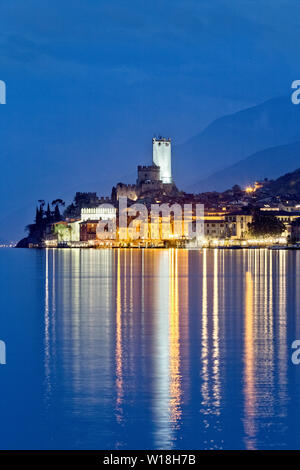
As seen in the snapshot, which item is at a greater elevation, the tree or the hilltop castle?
the hilltop castle

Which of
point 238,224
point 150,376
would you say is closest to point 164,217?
point 238,224

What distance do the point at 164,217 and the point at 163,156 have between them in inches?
929

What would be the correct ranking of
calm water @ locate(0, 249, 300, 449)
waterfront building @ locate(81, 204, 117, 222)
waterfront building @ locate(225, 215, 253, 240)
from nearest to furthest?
1. calm water @ locate(0, 249, 300, 449)
2. waterfront building @ locate(225, 215, 253, 240)
3. waterfront building @ locate(81, 204, 117, 222)

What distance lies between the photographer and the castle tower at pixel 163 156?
494 ft

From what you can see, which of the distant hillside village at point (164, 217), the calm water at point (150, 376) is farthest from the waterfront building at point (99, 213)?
the calm water at point (150, 376)

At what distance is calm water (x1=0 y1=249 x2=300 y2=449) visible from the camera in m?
9.62

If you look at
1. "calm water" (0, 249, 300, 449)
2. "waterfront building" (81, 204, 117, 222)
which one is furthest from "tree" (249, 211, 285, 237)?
"calm water" (0, 249, 300, 449)

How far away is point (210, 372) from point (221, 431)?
3240 millimetres

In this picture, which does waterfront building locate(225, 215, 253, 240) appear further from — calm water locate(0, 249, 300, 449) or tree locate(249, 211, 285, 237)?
calm water locate(0, 249, 300, 449)

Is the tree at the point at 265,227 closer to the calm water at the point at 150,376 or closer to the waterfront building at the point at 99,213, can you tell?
the waterfront building at the point at 99,213

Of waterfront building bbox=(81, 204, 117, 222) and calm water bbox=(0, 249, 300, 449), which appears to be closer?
calm water bbox=(0, 249, 300, 449)

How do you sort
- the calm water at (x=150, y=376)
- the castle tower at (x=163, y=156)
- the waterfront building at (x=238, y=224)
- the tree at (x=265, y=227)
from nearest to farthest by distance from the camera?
1. the calm water at (x=150, y=376)
2. the tree at (x=265, y=227)
3. the waterfront building at (x=238, y=224)
4. the castle tower at (x=163, y=156)

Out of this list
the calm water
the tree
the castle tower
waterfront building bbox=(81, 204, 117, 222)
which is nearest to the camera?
the calm water
